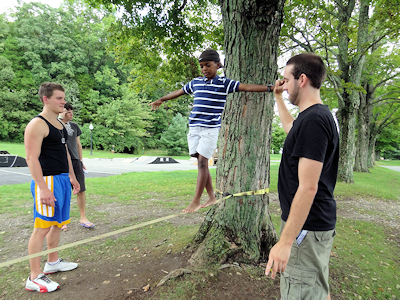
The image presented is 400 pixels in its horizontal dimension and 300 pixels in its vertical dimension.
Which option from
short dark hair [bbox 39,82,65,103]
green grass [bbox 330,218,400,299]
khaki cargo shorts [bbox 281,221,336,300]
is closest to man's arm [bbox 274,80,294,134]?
khaki cargo shorts [bbox 281,221,336,300]

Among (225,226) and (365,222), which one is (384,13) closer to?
(365,222)

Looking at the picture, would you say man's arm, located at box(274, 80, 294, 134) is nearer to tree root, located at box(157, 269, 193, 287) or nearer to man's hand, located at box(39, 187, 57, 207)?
tree root, located at box(157, 269, 193, 287)

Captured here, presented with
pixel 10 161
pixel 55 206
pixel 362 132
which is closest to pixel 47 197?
pixel 55 206

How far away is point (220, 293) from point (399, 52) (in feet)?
63.3

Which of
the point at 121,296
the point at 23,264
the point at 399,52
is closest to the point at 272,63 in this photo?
the point at 121,296

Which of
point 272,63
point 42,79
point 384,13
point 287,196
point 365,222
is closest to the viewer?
point 287,196

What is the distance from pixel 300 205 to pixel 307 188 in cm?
12

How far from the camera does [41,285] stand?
9.41 ft

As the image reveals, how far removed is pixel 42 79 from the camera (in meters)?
36.8

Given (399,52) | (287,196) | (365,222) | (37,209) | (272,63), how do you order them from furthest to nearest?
(399,52), (365,222), (272,63), (37,209), (287,196)

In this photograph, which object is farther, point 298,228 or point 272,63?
point 272,63

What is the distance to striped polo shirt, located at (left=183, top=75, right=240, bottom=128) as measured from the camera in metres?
2.79

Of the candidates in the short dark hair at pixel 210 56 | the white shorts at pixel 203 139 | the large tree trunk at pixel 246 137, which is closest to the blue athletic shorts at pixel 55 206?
the white shorts at pixel 203 139

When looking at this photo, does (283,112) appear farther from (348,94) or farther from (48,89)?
(348,94)
